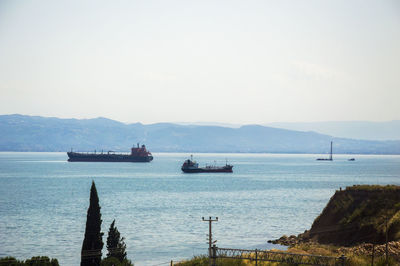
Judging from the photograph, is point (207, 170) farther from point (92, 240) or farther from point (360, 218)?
point (92, 240)

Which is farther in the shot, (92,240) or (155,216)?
(155,216)

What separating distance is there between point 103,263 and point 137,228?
25536 millimetres

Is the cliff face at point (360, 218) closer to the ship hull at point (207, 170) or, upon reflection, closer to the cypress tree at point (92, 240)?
the cypress tree at point (92, 240)

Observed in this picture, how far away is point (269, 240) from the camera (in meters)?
49.8

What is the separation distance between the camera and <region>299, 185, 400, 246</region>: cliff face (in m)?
39.8

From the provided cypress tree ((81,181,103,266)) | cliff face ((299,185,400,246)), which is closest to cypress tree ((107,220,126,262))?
cypress tree ((81,181,103,266))

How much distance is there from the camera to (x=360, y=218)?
43.1 meters

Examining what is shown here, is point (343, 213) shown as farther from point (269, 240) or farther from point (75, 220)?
point (75, 220)

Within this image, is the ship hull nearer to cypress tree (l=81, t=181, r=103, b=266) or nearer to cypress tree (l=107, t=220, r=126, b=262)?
cypress tree (l=107, t=220, r=126, b=262)

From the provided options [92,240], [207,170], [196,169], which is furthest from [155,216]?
[207,170]

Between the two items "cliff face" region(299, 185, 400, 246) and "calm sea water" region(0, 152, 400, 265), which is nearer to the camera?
"cliff face" region(299, 185, 400, 246)

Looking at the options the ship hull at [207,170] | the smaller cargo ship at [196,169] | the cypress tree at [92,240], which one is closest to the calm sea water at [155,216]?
the cypress tree at [92,240]

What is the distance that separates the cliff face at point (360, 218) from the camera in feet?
131

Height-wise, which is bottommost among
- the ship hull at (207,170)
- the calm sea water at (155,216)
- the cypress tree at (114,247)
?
the calm sea water at (155,216)
